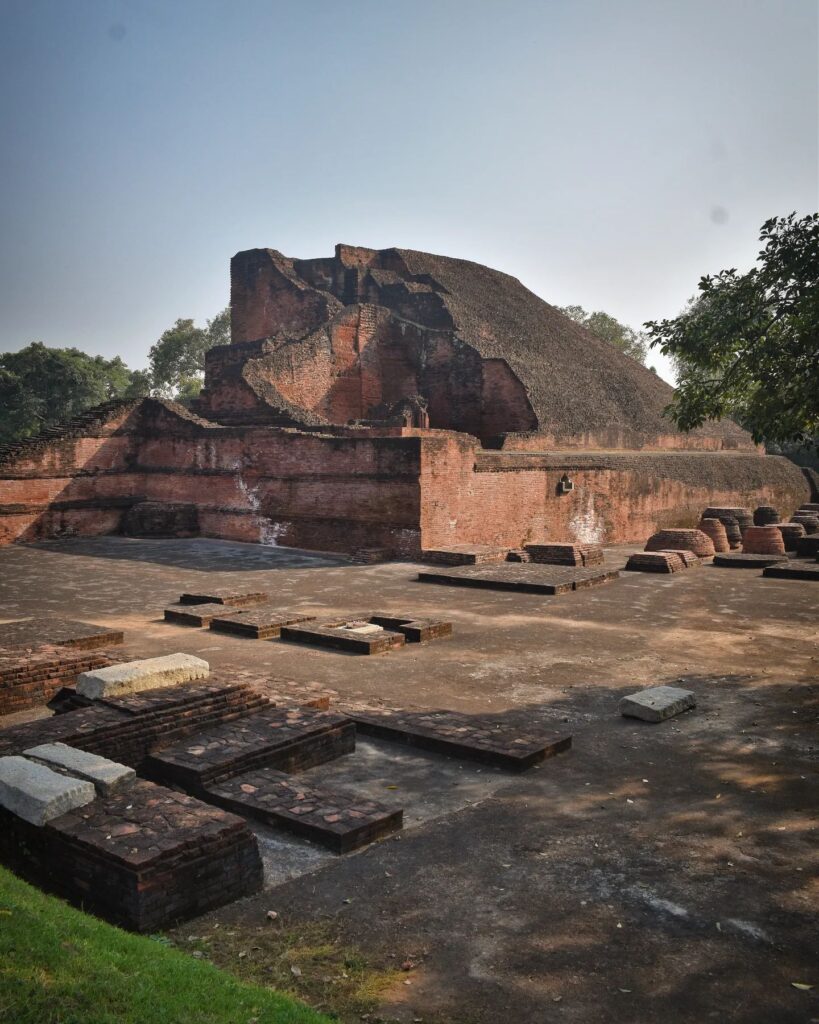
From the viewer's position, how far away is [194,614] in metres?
8.88

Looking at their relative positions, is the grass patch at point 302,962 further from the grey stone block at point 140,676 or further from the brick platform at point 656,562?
the brick platform at point 656,562

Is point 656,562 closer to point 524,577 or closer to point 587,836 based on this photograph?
point 524,577

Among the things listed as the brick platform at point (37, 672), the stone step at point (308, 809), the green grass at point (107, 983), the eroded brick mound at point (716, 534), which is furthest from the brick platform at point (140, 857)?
the eroded brick mound at point (716, 534)

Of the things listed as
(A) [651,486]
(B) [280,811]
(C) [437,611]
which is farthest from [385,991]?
(A) [651,486]

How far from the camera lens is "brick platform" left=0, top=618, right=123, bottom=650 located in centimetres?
716

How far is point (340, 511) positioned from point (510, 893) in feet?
35.8

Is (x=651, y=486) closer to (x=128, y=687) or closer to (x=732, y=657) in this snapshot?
(x=732, y=657)

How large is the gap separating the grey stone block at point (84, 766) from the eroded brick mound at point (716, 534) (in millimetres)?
13773

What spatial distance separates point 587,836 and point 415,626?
4.28 m

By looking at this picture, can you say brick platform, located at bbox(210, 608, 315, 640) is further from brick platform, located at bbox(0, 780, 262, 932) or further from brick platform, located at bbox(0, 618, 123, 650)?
brick platform, located at bbox(0, 780, 262, 932)

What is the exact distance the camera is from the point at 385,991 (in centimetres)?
281

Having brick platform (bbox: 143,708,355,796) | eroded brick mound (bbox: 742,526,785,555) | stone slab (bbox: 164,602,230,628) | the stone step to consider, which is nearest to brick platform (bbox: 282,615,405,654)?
stone slab (bbox: 164,602,230,628)

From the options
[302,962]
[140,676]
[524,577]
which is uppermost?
[524,577]

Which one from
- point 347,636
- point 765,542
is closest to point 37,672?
point 347,636
